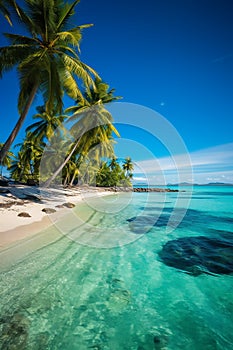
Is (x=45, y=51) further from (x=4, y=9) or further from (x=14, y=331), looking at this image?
(x=14, y=331)

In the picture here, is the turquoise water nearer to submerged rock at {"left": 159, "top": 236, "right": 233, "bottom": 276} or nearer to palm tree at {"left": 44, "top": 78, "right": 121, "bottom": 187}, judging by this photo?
submerged rock at {"left": 159, "top": 236, "right": 233, "bottom": 276}

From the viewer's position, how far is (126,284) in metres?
3.82

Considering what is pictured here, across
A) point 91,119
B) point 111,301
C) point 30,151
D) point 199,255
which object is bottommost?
point 111,301

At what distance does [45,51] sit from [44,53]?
0.72 feet

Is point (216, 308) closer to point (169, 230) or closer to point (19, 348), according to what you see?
point (19, 348)

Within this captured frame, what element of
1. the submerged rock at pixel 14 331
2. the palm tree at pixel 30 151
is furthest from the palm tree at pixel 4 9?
the palm tree at pixel 30 151

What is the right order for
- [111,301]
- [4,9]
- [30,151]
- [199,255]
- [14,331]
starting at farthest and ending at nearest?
1. [30,151]
2. [4,9]
3. [199,255]
4. [111,301]
5. [14,331]

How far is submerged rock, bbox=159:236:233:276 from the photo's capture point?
178 inches

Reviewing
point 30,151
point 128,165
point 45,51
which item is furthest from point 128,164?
point 45,51

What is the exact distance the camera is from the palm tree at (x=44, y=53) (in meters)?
9.55

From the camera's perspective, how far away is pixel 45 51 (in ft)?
31.6

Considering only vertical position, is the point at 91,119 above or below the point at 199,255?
above

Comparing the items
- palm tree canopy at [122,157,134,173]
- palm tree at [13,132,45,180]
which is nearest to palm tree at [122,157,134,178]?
palm tree canopy at [122,157,134,173]

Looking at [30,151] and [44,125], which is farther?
[30,151]
